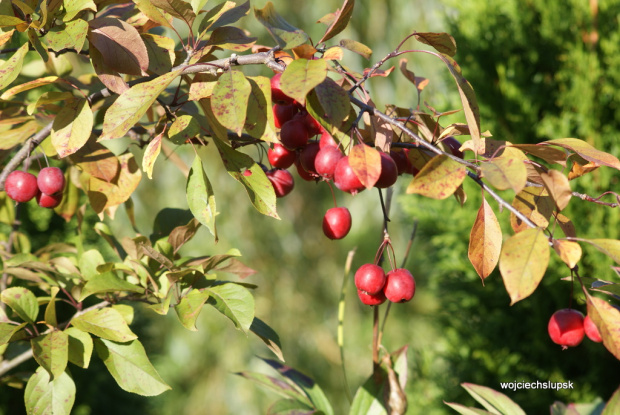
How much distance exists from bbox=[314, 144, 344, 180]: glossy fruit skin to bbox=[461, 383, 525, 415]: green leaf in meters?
0.40

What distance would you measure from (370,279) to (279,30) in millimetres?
296

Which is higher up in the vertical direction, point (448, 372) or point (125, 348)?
point (125, 348)

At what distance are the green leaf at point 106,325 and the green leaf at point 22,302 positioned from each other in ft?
0.19

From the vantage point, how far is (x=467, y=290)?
154 cm

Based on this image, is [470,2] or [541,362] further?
[470,2]

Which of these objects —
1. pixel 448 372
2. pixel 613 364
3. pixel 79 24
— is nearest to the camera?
pixel 79 24

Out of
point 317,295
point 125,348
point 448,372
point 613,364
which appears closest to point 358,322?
point 317,295

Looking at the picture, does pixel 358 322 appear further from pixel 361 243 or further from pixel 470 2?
pixel 470 2

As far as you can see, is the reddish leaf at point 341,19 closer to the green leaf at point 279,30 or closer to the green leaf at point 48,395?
the green leaf at point 279,30

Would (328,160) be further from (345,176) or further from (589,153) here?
(589,153)

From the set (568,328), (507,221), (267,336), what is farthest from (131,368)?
(507,221)

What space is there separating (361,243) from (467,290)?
152 cm

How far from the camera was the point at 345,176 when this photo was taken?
0.54 m

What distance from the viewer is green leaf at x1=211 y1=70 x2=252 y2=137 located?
19.6 inches
